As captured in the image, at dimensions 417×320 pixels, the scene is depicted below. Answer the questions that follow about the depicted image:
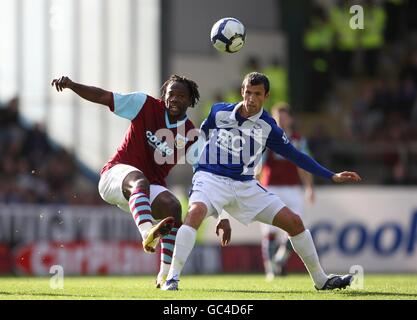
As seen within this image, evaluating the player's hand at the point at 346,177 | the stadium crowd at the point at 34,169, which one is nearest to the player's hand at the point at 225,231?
the player's hand at the point at 346,177

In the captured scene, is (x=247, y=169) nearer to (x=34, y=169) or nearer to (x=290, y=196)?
(x=290, y=196)

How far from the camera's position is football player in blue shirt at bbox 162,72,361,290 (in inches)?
392

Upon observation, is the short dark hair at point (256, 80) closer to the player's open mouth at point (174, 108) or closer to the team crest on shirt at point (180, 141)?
the player's open mouth at point (174, 108)

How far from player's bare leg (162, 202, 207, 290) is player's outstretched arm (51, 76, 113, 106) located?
1.34 metres

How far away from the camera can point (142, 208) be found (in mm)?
9781

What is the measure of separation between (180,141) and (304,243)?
5.18 feet

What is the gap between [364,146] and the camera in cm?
2061

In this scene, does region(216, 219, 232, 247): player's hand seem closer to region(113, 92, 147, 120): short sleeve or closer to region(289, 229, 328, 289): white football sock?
region(289, 229, 328, 289): white football sock

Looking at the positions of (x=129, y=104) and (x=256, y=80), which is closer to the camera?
(x=256, y=80)

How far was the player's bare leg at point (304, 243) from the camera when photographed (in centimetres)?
996

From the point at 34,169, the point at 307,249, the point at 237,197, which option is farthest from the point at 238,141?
the point at 34,169

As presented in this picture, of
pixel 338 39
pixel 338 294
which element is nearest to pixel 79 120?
pixel 338 39

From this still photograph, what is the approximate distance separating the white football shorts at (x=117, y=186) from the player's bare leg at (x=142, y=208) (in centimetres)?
8
